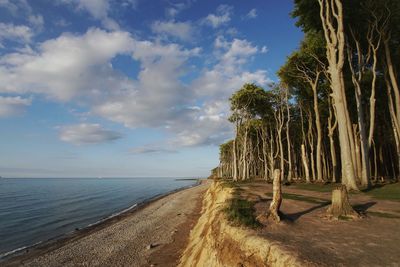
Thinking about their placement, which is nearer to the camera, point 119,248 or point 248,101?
point 119,248

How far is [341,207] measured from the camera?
10.9m

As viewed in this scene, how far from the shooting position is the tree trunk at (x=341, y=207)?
35.4 ft

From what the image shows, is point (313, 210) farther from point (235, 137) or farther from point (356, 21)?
point (235, 137)

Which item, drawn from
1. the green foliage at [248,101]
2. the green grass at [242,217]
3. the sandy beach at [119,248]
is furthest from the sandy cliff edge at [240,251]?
the green foliage at [248,101]

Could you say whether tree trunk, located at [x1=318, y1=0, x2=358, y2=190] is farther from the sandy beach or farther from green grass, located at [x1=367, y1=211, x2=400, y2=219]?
the sandy beach

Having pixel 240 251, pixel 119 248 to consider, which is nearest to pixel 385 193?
pixel 240 251

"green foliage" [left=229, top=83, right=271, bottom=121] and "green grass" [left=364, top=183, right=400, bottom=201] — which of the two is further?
"green foliage" [left=229, top=83, right=271, bottom=121]

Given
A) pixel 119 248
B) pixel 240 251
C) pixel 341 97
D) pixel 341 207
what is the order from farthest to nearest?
pixel 341 97
pixel 119 248
pixel 341 207
pixel 240 251

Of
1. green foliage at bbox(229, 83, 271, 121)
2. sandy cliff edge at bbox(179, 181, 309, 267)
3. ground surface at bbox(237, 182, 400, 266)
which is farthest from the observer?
green foliage at bbox(229, 83, 271, 121)

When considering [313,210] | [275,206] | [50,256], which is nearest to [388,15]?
[313,210]

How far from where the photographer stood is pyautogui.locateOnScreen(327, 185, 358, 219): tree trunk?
1079cm

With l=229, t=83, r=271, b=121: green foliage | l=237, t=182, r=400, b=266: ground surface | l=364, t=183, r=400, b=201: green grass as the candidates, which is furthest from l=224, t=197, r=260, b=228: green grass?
l=229, t=83, r=271, b=121: green foliage

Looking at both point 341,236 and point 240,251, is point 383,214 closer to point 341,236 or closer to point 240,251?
point 341,236

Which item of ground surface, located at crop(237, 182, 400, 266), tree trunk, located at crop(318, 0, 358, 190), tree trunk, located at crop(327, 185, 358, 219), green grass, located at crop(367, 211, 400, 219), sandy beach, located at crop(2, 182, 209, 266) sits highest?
tree trunk, located at crop(318, 0, 358, 190)
